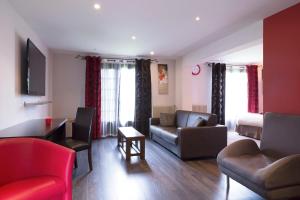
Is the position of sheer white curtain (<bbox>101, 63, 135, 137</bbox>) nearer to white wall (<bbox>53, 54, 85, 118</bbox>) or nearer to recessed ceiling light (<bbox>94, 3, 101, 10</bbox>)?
white wall (<bbox>53, 54, 85, 118</bbox>)

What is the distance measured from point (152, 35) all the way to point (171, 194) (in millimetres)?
2953

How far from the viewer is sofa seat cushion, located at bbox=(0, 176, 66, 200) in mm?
1521

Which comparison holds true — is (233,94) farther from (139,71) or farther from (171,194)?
(171,194)

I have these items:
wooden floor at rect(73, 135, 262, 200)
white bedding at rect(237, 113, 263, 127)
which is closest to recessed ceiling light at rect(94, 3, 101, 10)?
wooden floor at rect(73, 135, 262, 200)

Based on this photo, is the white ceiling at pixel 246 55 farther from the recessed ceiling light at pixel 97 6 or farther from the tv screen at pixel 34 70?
the tv screen at pixel 34 70

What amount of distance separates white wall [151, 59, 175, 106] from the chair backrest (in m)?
3.20

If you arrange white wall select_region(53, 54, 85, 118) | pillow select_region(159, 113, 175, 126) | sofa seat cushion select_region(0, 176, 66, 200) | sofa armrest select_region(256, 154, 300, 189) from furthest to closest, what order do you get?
white wall select_region(53, 54, 85, 118) < pillow select_region(159, 113, 175, 126) < sofa armrest select_region(256, 154, 300, 189) < sofa seat cushion select_region(0, 176, 66, 200)

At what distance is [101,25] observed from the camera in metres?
3.62

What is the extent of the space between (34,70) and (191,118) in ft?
10.8

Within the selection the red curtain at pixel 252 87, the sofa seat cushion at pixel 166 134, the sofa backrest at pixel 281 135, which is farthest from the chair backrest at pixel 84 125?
the red curtain at pixel 252 87

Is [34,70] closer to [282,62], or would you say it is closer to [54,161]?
[54,161]

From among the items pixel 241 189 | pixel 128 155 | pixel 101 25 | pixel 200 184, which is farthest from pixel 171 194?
pixel 101 25

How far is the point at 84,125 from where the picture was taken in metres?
3.46

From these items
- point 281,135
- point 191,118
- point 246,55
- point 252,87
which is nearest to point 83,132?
point 191,118
